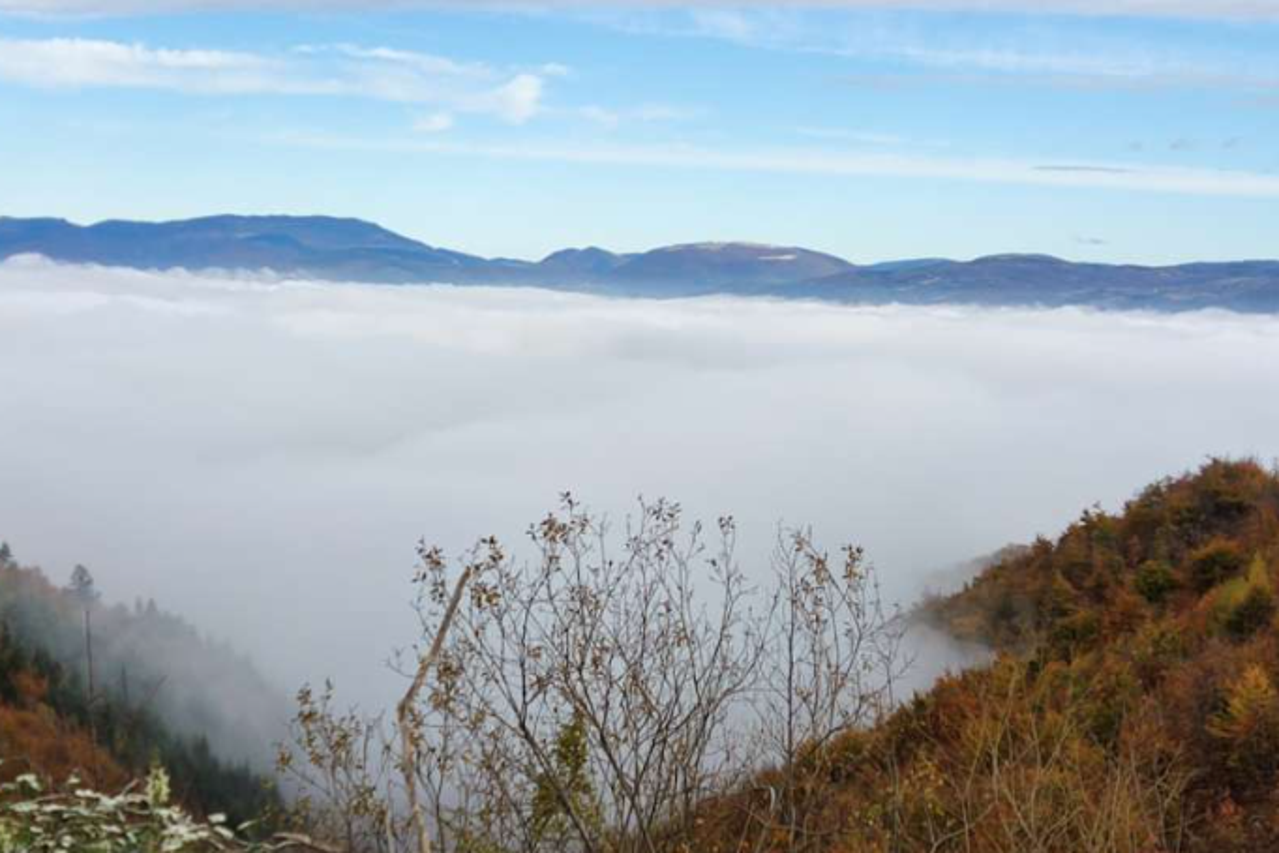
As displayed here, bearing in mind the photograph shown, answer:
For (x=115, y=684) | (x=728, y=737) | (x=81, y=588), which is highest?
(x=728, y=737)

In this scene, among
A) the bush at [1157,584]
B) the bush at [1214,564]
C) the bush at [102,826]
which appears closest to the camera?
the bush at [102,826]

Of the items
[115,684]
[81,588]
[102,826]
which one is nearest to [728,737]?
[102,826]

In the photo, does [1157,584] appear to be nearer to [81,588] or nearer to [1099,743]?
[1099,743]

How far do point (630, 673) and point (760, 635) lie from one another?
1779mm

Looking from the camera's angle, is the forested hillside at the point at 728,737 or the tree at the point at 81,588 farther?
the tree at the point at 81,588

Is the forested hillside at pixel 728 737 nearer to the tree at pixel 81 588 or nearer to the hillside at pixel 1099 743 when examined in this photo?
the hillside at pixel 1099 743

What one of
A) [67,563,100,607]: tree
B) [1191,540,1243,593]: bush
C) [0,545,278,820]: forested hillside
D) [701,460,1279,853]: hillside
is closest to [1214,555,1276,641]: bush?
[701,460,1279,853]: hillside

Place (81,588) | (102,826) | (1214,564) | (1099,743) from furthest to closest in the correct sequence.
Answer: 1. (81,588)
2. (1214,564)
3. (1099,743)
4. (102,826)

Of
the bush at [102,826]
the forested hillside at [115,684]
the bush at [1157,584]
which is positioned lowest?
the forested hillside at [115,684]

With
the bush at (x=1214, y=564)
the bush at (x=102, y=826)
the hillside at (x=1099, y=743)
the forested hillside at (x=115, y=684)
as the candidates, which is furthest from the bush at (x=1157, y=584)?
the forested hillside at (x=115, y=684)

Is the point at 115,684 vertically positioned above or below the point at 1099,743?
below

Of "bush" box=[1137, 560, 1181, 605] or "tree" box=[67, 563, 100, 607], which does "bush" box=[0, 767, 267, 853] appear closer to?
"bush" box=[1137, 560, 1181, 605]

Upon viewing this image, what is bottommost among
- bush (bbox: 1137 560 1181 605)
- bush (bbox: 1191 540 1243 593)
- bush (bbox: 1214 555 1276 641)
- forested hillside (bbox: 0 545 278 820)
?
forested hillside (bbox: 0 545 278 820)

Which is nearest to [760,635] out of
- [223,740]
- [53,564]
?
A: [223,740]
